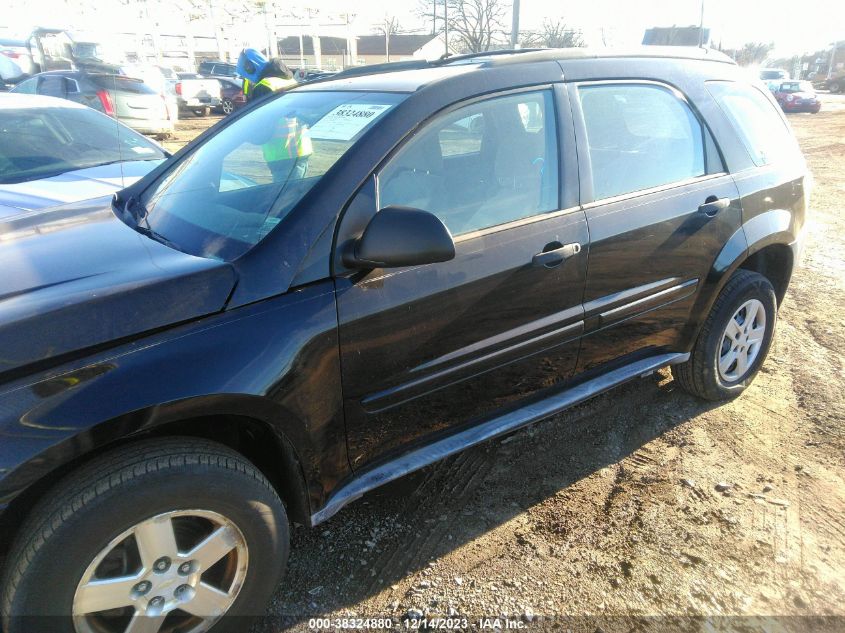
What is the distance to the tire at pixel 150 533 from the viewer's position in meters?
1.57

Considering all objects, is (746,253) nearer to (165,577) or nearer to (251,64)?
(165,577)

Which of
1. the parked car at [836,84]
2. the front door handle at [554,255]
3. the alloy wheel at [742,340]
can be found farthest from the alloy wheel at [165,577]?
the parked car at [836,84]

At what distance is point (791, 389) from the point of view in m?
Answer: 3.71

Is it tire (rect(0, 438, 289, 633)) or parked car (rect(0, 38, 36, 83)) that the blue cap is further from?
Result: parked car (rect(0, 38, 36, 83))

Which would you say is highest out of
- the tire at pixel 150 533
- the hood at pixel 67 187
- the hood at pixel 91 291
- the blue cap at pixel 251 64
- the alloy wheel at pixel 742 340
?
the blue cap at pixel 251 64

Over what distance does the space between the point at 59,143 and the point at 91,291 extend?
4.03 m

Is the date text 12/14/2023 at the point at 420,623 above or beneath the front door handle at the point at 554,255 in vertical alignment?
beneath

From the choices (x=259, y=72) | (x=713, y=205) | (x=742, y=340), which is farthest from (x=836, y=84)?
(x=713, y=205)

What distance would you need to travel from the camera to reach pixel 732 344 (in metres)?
3.43

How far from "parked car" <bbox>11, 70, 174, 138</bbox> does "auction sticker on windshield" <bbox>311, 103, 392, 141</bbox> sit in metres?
6.01

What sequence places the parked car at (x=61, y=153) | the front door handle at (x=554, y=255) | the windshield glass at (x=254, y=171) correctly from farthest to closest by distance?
1. the parked car at (x=61, y=153)
2. the front door handle at (x=554, y=255)
3. the windshield glass at (x=254, y=171)

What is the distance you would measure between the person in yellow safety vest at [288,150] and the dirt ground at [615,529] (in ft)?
4.72

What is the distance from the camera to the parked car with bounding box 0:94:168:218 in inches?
166

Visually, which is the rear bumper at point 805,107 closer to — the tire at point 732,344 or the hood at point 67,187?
the tire at point 732,344
